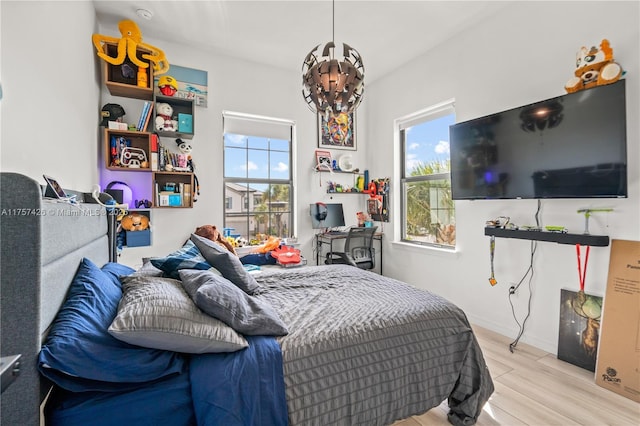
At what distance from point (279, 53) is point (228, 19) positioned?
0.75 m

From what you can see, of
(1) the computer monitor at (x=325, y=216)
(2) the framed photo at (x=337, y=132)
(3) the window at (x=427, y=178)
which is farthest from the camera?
(2) the framed photo at (x=337, y=132)

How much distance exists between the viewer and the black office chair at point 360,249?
12.7ft

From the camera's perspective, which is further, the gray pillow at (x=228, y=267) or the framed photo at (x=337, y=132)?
the framed photo at (x=337, y=132)

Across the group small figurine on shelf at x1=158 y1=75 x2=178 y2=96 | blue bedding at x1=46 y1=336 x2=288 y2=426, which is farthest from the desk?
blue bedding at x1=46 y1=336 x2=288 y2=426

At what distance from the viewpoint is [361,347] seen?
1.36m

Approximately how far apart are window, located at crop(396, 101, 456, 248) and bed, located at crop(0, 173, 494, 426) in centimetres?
198

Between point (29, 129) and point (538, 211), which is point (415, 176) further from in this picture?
point (29, 129)

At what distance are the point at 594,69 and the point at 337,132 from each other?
2.73 m

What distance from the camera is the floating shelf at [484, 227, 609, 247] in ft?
6.82

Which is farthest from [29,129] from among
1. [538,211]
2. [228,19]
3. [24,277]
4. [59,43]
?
[538,211]

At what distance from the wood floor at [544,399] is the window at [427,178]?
55.7 inches

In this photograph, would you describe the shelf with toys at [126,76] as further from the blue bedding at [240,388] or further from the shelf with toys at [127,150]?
the blue bedding at [240,388]

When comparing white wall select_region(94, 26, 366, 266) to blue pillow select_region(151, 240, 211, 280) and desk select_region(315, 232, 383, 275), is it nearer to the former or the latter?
desk select_region(315, 232, 383, 275)

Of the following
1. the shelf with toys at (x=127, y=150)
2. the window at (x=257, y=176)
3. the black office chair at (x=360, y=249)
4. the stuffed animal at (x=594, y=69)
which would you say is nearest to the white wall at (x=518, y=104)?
the stuffed animal at (x=594, y=69)
